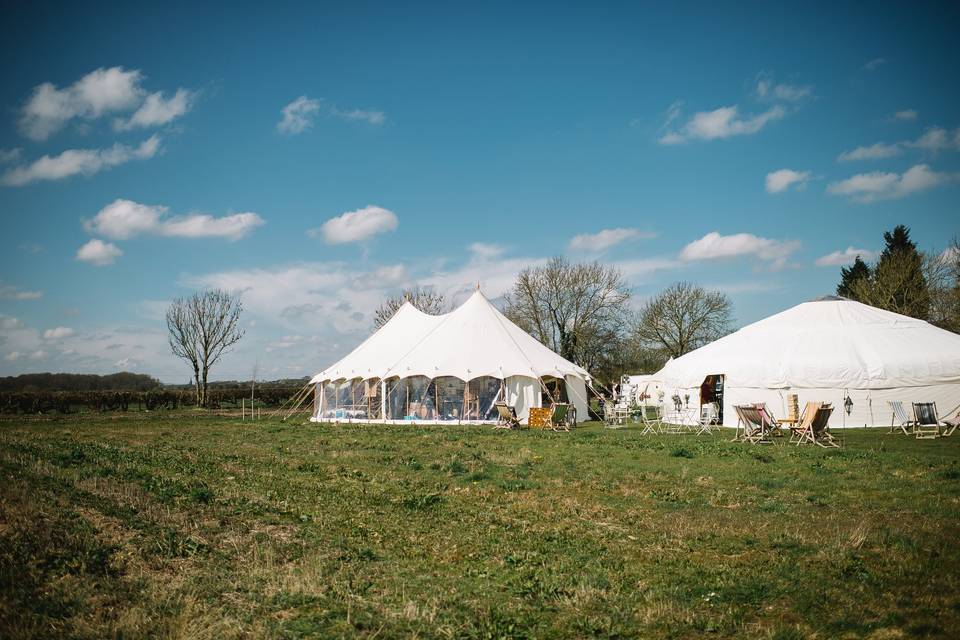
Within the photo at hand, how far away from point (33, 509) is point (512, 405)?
1775cm

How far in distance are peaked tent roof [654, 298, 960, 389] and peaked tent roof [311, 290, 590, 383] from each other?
5347 mm

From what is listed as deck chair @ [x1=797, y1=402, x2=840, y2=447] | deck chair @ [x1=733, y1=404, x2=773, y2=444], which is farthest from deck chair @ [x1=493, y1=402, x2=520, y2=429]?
deck chair @ [x1=797, y1=402, x2=840, y2=447]

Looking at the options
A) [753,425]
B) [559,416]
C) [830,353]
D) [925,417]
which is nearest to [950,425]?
[925,417]

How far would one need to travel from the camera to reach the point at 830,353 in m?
20.0

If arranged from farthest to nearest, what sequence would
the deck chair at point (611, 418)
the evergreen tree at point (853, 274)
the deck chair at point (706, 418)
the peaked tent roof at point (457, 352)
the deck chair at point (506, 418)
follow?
1. the evergreen tree at point (853, 274)
2. the peaked tent roof at point (457, 352)
3. the deck chair at point (611, 418)
4. the deck chair at point (506, 418)
5. the deck chair at point (706, 418)

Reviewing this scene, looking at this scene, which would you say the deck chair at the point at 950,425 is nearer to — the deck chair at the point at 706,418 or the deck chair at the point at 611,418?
the deck chair at the point at 706,418

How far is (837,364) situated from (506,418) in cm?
1035

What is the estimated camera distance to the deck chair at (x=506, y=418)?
2045cm

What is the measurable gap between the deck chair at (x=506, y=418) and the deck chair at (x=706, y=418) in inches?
222

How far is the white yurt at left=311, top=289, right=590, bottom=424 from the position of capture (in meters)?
22.7

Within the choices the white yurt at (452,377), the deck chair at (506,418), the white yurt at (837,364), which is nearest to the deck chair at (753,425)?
the white yurt at (837,364)

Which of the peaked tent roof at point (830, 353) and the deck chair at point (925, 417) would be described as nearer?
the deck chair at point (925, 417)

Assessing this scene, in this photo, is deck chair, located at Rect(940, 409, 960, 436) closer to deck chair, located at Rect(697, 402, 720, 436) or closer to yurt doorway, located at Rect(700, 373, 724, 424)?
deck chair, located at Rect(697, 402, 720, 436)

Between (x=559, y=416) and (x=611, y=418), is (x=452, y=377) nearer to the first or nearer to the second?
(x=559, y=416)
